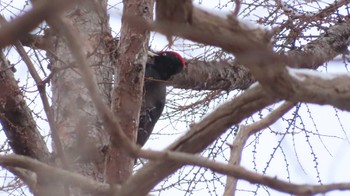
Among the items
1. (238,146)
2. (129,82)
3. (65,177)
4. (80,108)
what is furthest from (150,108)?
(65,177)

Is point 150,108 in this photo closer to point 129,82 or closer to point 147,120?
point 147,120

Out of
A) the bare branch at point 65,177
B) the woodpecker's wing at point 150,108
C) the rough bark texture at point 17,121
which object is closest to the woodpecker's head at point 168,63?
the woodpecker's wing at point 150,108

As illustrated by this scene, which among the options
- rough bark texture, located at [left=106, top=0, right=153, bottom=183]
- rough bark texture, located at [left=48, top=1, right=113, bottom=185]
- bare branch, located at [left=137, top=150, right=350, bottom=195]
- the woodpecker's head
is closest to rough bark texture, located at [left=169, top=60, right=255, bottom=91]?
the woodpecker's head

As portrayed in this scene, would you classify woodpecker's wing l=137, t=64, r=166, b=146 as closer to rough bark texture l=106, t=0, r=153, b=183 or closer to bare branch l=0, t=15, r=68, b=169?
rough bark texture l=106, t=0, r=153, b=183

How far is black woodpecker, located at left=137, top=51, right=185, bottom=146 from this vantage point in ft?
16.3

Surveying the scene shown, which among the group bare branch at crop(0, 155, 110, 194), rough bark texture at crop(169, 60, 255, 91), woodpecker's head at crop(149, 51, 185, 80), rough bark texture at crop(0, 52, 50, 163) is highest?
woodpecker's head at crop(149, 51, 185, 80)

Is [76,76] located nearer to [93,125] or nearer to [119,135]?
[93,125]

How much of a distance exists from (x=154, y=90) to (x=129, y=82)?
160cm

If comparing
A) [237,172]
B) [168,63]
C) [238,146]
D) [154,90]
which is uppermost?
[168,63]

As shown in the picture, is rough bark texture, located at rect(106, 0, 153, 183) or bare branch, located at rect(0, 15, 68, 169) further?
rough bark texture, located at rect(106, 0, 153, 183)

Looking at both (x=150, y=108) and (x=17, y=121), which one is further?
(x=150, y=108)

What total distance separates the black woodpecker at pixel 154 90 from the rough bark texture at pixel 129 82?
3.47 feet

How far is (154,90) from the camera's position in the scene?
504 centimetres

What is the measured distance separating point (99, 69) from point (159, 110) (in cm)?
116
